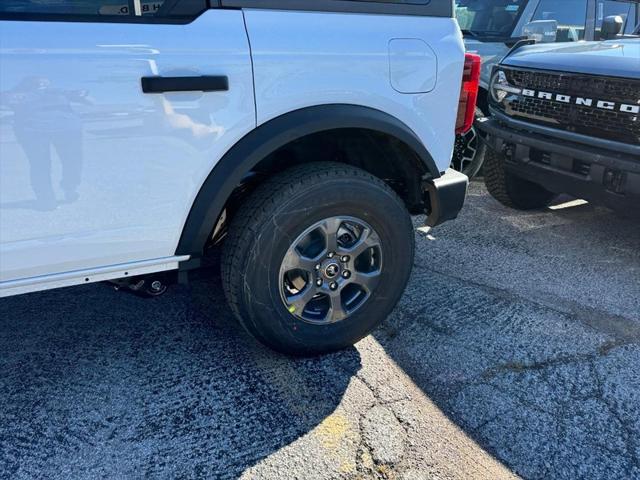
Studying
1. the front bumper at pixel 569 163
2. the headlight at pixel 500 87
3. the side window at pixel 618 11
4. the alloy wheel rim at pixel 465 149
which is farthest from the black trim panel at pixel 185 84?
the side window at pixel 618 11

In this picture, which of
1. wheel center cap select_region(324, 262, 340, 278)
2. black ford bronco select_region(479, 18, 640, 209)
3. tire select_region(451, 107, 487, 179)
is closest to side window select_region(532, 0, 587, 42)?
black ford bronco select_region(479, 18, 640, 209)

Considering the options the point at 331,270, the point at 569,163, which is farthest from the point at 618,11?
the point at 331,270

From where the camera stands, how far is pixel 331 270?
2.56 m

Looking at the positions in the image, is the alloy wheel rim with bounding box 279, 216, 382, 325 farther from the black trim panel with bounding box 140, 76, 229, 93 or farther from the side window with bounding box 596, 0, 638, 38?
the side window with bounding box 596, 0, 638, 38

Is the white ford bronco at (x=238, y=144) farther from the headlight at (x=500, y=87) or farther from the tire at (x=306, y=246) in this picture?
the headlight at (x=500, y=87)

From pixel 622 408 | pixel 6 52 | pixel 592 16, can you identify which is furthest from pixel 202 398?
pixel 592 16

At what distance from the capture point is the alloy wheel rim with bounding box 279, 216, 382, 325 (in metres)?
2.49

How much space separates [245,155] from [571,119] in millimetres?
2594

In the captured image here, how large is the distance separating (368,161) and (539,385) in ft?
4.47

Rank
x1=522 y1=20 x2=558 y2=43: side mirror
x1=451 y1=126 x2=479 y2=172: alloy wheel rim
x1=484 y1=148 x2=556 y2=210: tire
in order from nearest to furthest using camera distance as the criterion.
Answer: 1. x1=484 y1=148 x2=556 y2=210: tire
2. x1=451 y1=126 x2=479 y2=172: alloy wheel rim
3. x1=522 y1=20 x2=558 y2=43: side mirror

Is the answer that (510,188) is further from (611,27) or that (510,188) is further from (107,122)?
(107,122)

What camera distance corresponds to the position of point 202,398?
8.05 feet

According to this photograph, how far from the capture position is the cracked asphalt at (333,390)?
2.17m

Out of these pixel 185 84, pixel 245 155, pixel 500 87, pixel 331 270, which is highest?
pixel 185 84
